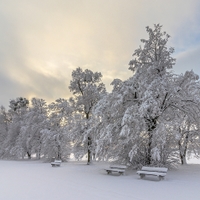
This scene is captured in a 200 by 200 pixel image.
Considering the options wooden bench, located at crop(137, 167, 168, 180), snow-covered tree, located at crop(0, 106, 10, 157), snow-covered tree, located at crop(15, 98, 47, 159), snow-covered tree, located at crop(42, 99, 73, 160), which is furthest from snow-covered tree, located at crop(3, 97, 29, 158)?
wooden bench, located at crop(137, 167, 168, 180)

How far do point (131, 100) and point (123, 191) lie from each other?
6.13 meters

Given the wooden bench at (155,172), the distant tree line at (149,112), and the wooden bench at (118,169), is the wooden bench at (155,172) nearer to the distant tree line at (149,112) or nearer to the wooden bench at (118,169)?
the distant tree line at (149,112)

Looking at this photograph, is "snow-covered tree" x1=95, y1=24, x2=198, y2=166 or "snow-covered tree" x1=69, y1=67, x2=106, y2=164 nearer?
"snow-covered tree" x1=95, y1=24, x2=198, y2=166

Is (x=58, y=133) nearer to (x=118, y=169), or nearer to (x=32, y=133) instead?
(x=32, y=133)

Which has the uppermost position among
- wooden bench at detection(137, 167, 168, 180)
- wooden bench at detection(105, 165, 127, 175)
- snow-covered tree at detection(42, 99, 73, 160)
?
snow-covered tree at detection(42, 99, 73, 160)

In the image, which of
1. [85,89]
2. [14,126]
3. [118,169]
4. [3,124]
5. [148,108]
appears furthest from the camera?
[3,124]

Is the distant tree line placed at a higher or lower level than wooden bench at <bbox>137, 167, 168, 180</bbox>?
higher

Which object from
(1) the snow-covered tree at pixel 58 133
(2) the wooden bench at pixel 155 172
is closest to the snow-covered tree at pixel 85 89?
(1) the snow-covered tree at pixel 58 133

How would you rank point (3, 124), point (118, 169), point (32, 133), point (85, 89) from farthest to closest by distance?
point (3, 124) < point (32, 133) < point (85, 89) < point (118, 169)

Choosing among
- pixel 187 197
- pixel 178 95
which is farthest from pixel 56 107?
pixel 187 197

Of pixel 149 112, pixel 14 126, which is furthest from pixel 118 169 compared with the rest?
pixel 14 126

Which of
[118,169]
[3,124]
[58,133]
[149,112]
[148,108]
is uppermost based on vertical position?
[3,124]

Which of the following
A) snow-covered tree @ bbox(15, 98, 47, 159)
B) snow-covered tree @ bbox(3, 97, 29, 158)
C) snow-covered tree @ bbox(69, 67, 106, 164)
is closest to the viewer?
snow-covered tree @ bbox(69, 67, 106, 164)

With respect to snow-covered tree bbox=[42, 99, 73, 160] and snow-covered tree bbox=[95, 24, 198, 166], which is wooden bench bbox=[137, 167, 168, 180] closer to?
snow-covered tree bbox=[95, 24, 198, 166]
